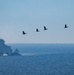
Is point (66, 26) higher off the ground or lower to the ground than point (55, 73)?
higher

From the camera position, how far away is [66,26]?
4262cm

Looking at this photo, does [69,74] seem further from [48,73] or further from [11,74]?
[11,74]

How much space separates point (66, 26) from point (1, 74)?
82.4m

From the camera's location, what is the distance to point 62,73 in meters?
124

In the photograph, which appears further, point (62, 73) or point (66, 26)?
point (62, 73)

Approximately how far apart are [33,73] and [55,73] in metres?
8.89

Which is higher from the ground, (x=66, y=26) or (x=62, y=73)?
(x=66, y=26)

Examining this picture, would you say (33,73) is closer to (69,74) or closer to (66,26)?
(69,74)

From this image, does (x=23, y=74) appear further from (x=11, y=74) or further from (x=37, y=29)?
(x=37, y=29)

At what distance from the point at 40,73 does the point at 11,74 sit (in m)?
11.9

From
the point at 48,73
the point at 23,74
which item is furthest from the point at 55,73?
the point at 23,74

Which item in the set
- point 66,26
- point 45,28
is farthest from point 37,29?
point 66,26

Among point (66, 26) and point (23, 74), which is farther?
point (23, 74)

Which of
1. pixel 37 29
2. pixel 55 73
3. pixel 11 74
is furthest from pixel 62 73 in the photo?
pixel 37 29
